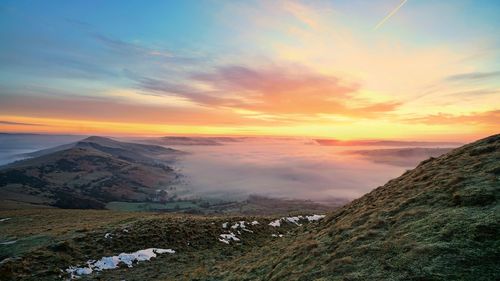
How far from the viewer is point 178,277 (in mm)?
22547

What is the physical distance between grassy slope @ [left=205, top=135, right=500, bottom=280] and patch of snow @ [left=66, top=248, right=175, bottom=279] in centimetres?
769

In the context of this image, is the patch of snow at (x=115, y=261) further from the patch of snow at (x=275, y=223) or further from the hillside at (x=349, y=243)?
the patch of snow at (x=275, y=223)

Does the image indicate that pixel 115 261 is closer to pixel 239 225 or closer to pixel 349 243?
pixel 239 225

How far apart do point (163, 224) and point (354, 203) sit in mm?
19800

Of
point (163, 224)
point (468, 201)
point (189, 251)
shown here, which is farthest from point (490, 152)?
point (163, 224)

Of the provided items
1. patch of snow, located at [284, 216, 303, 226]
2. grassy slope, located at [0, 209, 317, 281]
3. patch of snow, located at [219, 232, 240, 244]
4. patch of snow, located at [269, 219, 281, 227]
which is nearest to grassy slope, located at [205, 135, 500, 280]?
grassy slope, located at [0, 209, 317, 281]

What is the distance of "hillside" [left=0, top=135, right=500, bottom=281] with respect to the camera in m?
12.5

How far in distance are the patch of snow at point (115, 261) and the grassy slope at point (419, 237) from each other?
7.69 meters

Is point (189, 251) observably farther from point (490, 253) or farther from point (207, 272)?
point (490, 253)

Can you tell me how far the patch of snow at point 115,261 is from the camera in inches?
929

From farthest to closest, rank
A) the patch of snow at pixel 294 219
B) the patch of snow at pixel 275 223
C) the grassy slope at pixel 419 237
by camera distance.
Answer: the patch of snow at pixel 294 219
the patch of snow at pixel 275 223
the grassy slope at pixel 419 237

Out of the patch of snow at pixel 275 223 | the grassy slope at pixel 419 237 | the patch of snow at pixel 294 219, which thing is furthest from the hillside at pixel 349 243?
the patch of snow at pixel 294 219

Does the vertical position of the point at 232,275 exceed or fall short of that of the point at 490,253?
it falls short

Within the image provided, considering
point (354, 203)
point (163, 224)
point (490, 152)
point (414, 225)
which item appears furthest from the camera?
point (163, 224)
